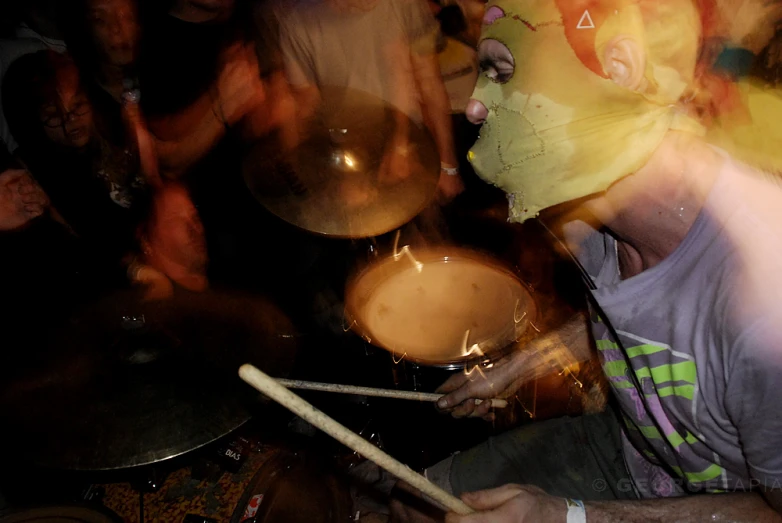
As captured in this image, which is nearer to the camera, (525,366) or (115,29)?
(525,366)

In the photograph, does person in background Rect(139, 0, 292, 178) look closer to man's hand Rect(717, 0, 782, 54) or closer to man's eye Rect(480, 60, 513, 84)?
man's eye Rect(480, 60, 513, 84)

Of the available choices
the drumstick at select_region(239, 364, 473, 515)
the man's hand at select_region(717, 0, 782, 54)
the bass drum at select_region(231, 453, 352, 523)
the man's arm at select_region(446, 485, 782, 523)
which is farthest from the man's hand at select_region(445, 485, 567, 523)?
the man's hand at select_region(717, 0, 782, 54)

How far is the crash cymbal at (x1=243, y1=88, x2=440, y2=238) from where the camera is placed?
80.7 inches

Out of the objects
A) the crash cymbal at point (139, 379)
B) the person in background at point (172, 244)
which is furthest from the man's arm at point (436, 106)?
the crash cymbal at point (139, 379)

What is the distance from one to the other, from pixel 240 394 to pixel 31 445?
0.55 m

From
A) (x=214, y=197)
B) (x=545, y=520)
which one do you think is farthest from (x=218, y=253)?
(x=545, y=520)

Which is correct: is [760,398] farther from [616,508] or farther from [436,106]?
[436,106]

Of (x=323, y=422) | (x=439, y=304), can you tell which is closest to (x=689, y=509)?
(x=323, y=422)

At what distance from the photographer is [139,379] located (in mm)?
1429

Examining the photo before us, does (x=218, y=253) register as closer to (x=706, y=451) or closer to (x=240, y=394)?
(x=240, y=394)

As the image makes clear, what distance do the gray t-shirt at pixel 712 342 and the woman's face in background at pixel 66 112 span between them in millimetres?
2401

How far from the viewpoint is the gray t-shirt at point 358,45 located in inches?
103

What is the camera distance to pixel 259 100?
227cm

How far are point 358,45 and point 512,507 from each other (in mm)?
2569
